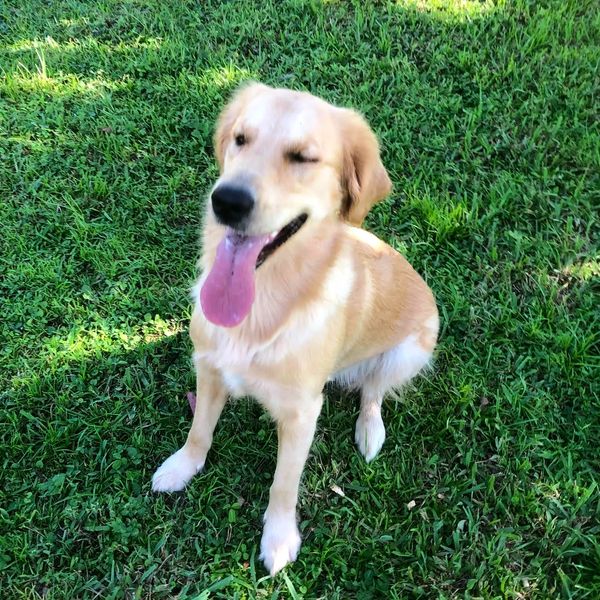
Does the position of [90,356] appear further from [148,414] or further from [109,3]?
[109,3]

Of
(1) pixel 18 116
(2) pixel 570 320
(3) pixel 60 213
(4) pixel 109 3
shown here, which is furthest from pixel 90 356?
(4) pixel 109 3

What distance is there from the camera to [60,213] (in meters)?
4.10

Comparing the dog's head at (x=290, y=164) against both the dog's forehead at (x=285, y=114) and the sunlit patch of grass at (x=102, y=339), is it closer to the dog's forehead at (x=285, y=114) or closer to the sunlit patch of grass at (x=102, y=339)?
the dog's forehead at (x=285, y=114)

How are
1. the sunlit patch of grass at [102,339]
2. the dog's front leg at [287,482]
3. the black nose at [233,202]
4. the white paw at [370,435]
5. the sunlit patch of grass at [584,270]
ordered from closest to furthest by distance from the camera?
the black nose at [233,202]
the dog's front leg at [287,482]
the white paw at [370,435]
the sunlit patch of grass at [102,339]
the sunlit patch of grass at [584,270]

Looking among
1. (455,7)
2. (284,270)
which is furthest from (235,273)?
(455,7)

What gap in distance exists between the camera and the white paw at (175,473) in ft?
9.62

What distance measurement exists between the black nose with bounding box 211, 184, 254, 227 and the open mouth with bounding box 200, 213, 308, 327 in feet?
0.56

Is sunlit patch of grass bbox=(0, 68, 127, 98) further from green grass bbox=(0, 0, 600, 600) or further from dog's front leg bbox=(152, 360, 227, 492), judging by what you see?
dog's front leg bbox=(152, 360, 227, 492)

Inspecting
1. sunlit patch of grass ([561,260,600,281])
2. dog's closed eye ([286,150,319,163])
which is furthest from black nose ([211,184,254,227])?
sunlit patch of grass ([561,260,600,281])

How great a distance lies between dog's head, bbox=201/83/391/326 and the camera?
2.10 m

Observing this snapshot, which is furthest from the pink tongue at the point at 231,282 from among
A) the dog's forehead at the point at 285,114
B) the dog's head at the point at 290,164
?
the dog's forehead at the point at 285,114

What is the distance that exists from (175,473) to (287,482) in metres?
0.61

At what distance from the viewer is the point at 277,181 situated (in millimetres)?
2150

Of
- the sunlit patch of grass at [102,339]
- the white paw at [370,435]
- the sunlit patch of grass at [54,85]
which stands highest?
the sunlit patch of grass at [54,85]
